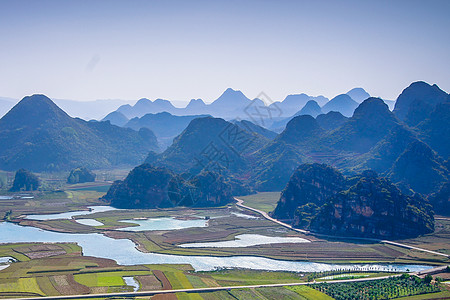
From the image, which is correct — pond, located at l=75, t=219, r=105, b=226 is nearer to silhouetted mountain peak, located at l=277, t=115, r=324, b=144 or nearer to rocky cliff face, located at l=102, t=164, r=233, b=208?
rocky cliff face, located at l=102, t=164, r=233, b=208

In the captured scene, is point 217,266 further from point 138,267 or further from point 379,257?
point 379,257

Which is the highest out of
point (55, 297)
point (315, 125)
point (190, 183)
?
point (315, 125)

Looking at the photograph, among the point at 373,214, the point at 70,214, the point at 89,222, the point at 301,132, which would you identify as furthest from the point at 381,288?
the point at 301,132

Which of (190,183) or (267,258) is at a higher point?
(190,183)

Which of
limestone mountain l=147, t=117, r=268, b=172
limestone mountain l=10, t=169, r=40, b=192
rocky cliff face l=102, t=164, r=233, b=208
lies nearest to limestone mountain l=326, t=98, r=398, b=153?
limestone mountain l=147, t=117, r=268, b=172

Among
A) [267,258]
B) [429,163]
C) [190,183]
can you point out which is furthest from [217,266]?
[429,163]

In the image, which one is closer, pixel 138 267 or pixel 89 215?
pixel 138 267
